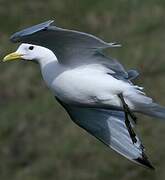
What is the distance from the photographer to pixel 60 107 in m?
10.0

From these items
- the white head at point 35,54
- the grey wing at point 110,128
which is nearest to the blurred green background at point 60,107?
the grey wing at point 110,128

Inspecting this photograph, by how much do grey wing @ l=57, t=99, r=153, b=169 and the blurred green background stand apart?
2.42 meters

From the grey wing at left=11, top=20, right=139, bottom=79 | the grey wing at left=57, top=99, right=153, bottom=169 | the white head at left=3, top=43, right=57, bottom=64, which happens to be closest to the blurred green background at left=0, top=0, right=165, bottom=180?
the grey wing at left=57, top=99, right=153, bottom=169

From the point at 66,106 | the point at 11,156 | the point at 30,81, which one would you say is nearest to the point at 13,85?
the point at 30,81

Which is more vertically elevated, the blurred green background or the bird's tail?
the bird's tail

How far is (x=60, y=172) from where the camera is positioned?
936 centimetres

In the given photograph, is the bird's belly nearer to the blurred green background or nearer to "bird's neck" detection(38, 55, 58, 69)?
"bird's neck" detection(38, 55, 58, 69)

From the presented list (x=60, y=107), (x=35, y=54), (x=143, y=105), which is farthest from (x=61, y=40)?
(x=60, y=107)

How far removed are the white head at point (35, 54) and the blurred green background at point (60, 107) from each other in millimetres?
2867

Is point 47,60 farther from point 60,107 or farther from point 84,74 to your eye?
point 60,107

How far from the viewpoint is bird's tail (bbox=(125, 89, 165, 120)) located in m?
6.03

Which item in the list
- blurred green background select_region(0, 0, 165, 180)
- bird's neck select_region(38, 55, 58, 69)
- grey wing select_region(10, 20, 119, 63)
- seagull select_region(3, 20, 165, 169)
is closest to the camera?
grey wing select_region(10, 20, 119, 63)

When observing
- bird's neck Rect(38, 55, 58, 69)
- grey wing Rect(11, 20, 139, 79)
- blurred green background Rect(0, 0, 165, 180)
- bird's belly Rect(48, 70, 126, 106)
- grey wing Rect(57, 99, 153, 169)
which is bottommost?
blurred green background Rect(0, 0, 165, 180)

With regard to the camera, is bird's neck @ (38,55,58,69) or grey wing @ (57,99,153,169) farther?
grey wing @ (57,99,153,169)
